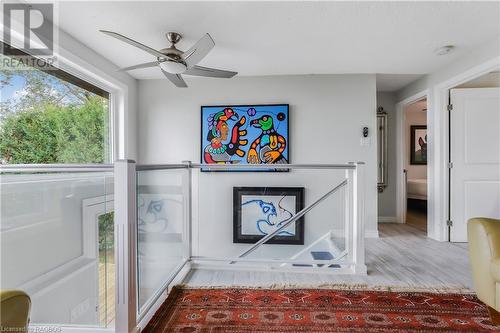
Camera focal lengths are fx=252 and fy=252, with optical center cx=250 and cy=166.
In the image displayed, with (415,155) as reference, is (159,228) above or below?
below

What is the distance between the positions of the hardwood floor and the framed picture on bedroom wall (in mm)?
3013

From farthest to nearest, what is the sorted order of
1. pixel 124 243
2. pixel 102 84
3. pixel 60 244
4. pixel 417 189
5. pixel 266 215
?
pixel 417 189 < pixel 102 84 < pixel 266 215 < pixel 60 244 < pixel 124 243

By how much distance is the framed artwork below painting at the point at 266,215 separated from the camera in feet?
9.21

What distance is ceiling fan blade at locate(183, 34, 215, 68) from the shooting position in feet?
6.56

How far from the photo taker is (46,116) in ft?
7.99

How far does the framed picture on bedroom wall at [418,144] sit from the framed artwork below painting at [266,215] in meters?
3.97

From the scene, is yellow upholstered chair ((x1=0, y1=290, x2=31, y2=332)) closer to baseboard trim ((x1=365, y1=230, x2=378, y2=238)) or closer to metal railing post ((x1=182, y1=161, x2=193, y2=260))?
metal railing post ((x1=182, y1=161, x2=193, y2=260))

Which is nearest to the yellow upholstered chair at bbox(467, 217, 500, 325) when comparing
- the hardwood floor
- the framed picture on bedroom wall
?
the hardwood floor

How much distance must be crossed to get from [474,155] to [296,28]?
9.54 ft

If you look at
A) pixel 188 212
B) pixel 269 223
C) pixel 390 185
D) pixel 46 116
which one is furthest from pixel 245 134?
pixel 390 185

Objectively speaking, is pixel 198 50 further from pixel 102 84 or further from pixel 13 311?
pixel 13 311

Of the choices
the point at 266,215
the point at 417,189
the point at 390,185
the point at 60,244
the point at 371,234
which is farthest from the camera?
the point at 417,189

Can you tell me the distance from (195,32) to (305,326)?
2631 millimetres
